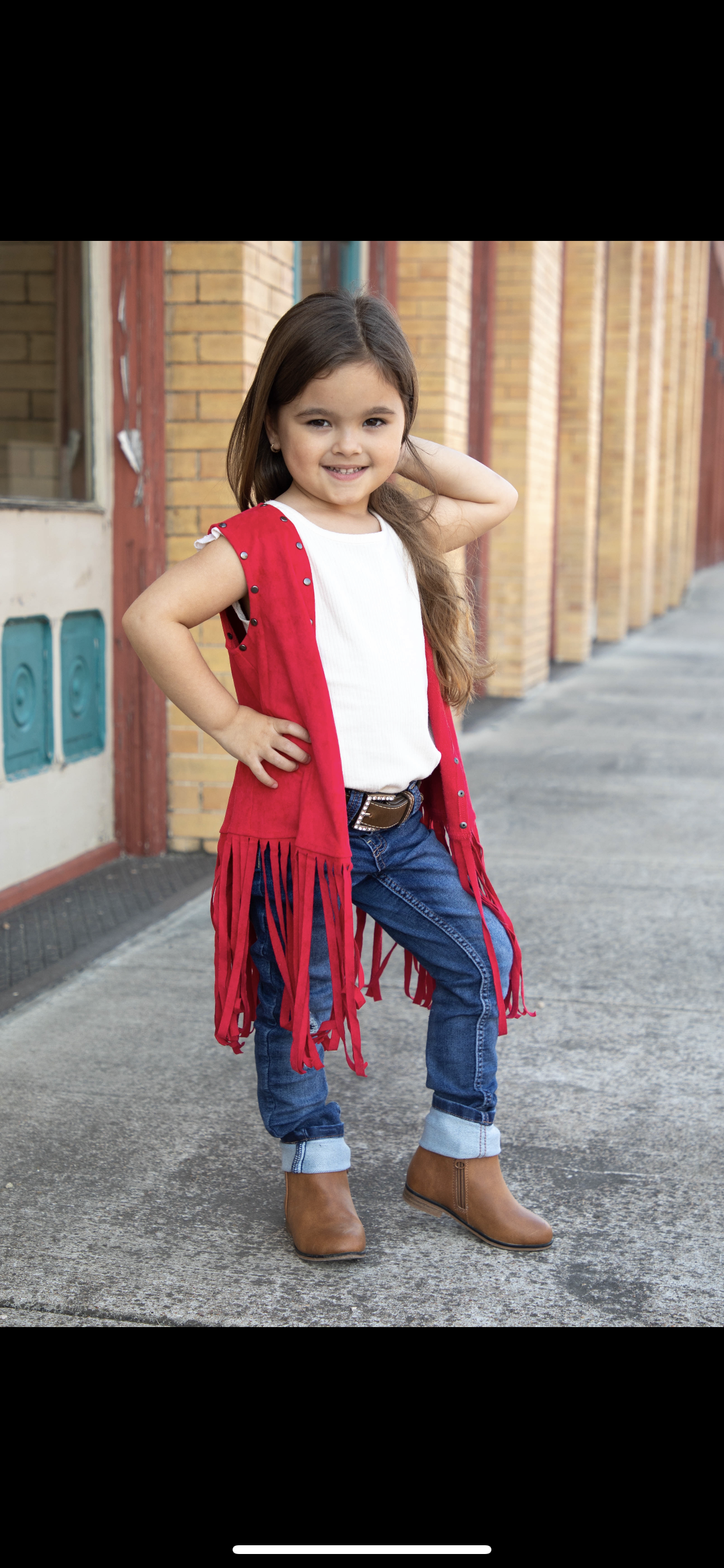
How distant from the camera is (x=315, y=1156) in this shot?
2471 mm

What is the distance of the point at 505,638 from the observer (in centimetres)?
973

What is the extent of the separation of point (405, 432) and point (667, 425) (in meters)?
18.8

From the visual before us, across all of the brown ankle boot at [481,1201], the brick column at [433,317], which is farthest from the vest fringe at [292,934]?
the brick column at [433,317]

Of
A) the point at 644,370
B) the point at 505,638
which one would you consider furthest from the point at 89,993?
the point at 644,370

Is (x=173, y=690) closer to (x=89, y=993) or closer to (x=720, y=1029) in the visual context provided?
(x=89, y=993)

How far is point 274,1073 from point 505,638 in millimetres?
7507

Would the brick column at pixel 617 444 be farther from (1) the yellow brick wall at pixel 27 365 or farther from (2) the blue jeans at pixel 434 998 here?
(2) the blue jeans at pixel 434 998

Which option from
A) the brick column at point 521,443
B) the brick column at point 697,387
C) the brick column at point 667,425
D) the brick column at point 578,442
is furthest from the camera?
the brick column at point 697,387

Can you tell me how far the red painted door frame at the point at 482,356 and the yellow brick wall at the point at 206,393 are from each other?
14.1 ft

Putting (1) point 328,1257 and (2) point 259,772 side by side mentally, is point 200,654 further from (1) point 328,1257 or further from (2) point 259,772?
(1) point 328,1257

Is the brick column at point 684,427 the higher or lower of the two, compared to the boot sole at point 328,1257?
higher

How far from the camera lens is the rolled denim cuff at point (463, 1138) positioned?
8.21 ft

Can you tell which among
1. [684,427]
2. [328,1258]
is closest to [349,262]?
[328,1258]

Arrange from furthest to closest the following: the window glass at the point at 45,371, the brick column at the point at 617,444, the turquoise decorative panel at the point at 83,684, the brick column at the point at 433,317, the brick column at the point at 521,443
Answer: the brick column at the point at 617,444
the brick column at the point at 521,443
the brick column at the point at 433,317
the turquoise decorative panel at the point at 83,684
the window glass at the point at 45,371
